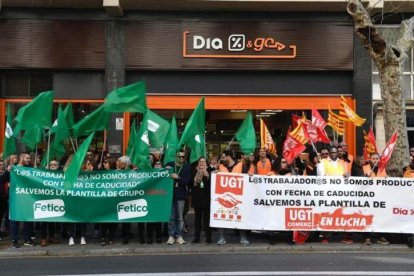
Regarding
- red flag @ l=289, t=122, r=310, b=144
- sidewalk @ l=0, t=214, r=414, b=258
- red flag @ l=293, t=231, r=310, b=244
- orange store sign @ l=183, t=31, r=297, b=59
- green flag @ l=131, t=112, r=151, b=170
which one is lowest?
sidewalk @ l=0, t=214, r=414, b=258

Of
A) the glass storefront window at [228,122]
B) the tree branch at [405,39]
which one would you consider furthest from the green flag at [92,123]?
the tree branch at [405,39]

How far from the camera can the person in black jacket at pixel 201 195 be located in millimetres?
10984

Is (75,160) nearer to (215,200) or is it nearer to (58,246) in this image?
(58,246)

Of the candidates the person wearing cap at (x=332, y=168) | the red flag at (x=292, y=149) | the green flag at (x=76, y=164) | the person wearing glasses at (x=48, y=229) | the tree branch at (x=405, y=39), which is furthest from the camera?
the tree branch at (x=405, y=39)

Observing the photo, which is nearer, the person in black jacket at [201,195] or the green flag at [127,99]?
the green flag at [127,99]

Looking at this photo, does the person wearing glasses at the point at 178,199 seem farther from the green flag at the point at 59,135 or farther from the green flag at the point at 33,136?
the green flag at the point at 33,136

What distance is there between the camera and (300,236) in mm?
11031

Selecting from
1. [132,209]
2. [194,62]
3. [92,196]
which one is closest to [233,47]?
[194,62]

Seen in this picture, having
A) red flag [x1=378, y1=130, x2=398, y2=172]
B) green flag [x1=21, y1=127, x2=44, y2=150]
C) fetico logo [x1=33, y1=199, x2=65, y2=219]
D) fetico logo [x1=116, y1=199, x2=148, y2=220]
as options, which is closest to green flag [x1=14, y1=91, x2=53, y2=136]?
green flag [x1=21, y1=127, x2=44, y2=150]

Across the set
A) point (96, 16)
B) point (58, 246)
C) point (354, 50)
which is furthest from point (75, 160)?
point (354, 50)

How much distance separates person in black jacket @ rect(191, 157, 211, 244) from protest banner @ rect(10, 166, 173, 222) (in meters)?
0.51

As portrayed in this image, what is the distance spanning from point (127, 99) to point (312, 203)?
13.4ft

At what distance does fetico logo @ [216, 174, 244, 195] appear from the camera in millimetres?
11000

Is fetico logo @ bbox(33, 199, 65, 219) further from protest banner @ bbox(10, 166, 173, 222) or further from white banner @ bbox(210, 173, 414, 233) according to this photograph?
white banner @ bbox(210, 173, 414, 233)
